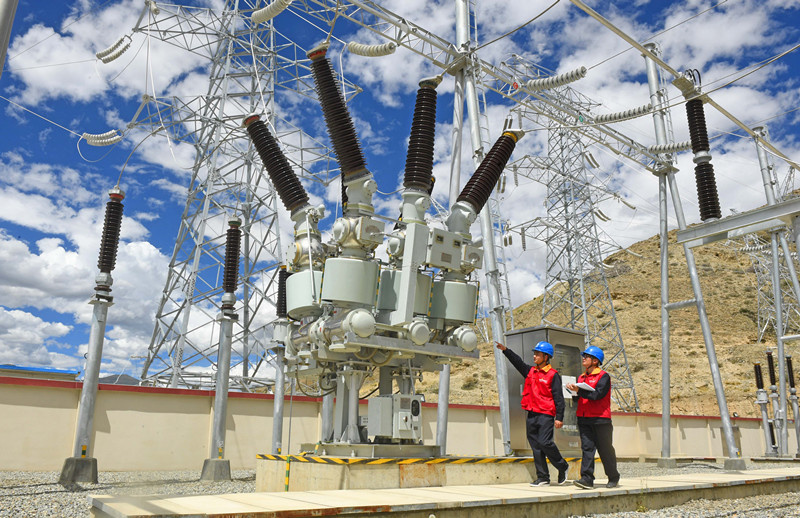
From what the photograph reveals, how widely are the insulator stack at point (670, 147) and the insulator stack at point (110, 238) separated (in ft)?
45.1

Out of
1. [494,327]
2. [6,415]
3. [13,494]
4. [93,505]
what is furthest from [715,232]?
[6,415]

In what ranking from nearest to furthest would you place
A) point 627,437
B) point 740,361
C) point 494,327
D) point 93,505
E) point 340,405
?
point 93,505
point 340,405
point 494,327
point 627,437
point 740,361

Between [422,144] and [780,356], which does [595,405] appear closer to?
[422,144]

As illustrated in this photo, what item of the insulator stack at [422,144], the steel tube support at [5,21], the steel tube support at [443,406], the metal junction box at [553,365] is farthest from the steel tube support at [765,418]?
the steel tube support at [5,21]

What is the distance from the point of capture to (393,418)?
8.23 metres

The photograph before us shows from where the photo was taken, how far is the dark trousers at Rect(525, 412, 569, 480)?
7.38 m

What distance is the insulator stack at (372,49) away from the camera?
12.0 metres

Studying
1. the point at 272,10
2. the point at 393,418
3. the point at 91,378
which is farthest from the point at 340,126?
the point at 91,378

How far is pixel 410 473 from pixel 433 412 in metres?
9.86

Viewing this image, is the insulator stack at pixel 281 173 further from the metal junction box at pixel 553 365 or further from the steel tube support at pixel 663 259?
the steel tube support at pixel 663 259

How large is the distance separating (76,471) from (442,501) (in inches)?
289

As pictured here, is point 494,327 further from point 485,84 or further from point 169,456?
point 169,456

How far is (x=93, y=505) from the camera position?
5.12 m

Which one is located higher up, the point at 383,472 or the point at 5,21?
the point at 5,21
